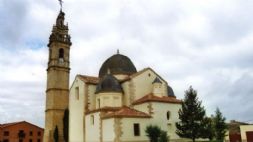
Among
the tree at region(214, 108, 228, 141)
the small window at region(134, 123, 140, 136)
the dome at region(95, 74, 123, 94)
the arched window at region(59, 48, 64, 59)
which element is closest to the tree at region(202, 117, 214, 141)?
the tree at region(214, 108, 228, 141)

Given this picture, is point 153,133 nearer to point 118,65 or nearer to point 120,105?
point 120,105

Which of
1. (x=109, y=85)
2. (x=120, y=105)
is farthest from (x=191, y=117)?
(x=109, y=85)

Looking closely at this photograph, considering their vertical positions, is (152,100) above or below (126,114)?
above

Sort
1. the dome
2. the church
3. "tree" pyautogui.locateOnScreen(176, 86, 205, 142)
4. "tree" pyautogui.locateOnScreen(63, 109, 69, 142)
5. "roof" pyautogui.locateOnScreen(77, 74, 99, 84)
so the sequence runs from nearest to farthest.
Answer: "tree" pyautogui.locateOnScreen(176, 86, 205, 142)
the church
the dome
"roof" pyautogui.locateOnScreen(77, 74, 99, 84)
"tree" pyautogui.locateOnScreen(63, 109, 69, 142)

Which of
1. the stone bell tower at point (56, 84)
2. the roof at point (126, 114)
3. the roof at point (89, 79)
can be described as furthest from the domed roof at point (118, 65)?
the roof at point (126, 114)

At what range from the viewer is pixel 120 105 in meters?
39.5

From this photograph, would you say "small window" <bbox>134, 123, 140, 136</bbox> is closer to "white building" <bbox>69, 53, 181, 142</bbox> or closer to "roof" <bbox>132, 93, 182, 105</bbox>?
"white building" <bbox>69, 53, 181, 142</bbox>

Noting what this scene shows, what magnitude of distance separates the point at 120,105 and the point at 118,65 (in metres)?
7.83

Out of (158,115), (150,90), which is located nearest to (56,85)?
(150,90)

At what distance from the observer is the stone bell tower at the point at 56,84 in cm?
4891

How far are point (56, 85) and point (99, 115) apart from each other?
15.3m

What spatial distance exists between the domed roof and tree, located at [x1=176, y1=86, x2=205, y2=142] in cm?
1253

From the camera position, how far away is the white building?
115 ft

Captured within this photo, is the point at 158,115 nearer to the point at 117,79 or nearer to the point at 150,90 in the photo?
the point at 150,90
